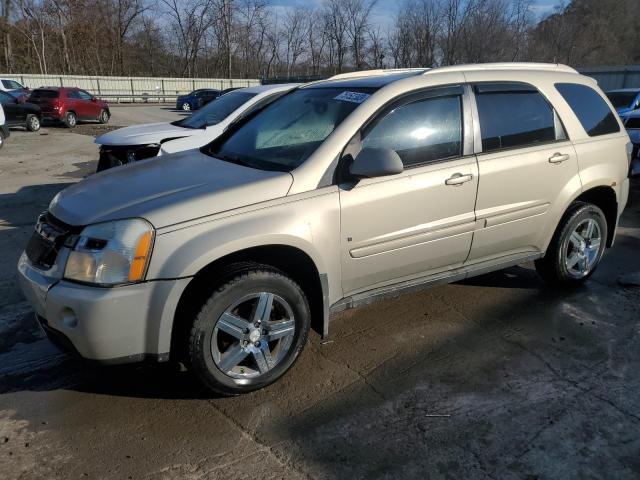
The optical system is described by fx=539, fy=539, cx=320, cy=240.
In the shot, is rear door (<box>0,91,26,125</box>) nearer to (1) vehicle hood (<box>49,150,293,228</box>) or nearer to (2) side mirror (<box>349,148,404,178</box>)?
(1) vehicle hood (<box>49,150,293,228</box>)

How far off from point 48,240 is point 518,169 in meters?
3.15

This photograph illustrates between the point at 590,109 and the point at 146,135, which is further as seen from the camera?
the point at 146,135

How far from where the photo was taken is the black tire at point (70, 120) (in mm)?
20953

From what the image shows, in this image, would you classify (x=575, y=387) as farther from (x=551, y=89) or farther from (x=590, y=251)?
(x=551, y=89)

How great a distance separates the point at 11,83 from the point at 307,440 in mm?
28740

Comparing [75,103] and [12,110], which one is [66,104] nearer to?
[75,103]

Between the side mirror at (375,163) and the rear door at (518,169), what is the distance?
88cm

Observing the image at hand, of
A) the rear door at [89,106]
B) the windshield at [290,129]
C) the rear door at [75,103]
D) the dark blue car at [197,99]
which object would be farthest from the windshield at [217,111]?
the dark blue car at [197,99]

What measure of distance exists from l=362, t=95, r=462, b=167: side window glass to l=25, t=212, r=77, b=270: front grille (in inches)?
71.4

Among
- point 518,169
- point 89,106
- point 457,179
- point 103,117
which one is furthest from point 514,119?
point 103,117

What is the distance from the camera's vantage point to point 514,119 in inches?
159

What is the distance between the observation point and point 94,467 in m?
2.56

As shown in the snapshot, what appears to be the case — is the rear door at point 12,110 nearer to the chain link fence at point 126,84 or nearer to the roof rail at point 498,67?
the roof rail at point 498,67

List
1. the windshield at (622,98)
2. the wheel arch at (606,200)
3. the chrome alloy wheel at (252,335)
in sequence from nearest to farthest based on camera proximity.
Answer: the chrome alloy wheel at (252,335) < the wheel arch at (606,200) < the windshield at (622,98)
